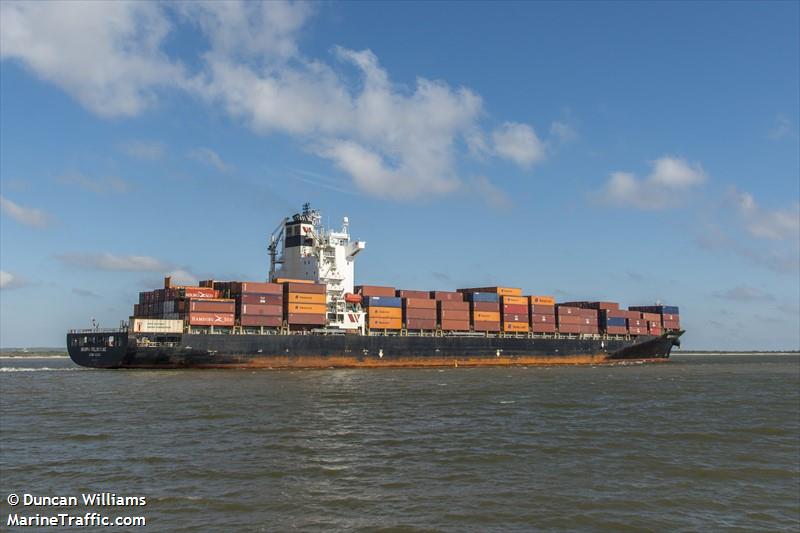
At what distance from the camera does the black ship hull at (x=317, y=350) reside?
55.8 meters

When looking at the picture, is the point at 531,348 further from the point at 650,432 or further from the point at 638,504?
the point at 638,504

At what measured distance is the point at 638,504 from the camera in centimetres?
1454

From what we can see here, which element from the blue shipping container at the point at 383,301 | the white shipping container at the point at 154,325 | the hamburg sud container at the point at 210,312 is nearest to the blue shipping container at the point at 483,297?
the blue shipping container at the point at 383,301

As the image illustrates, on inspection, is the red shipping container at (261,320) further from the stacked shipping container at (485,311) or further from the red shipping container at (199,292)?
the stacked shipping container at (485,311)

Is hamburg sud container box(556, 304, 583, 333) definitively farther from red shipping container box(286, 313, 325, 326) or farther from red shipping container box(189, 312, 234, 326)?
red shipping container box(189, 312, 234, 326)

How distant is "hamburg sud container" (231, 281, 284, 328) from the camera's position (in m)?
59.2

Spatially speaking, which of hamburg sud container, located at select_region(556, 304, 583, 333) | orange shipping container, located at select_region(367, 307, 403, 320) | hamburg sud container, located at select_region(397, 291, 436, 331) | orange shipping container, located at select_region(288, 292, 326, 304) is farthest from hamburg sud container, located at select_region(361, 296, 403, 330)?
hamburg sud container, located at select_region(556, 304, 583, 333)

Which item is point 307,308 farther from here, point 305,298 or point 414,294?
point 414,294

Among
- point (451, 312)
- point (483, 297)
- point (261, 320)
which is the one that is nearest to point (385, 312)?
point (451, 312)

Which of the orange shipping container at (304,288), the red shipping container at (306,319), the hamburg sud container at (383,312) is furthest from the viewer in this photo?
the hamburg sud container at (383,312)

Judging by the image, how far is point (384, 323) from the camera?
6981 centimetres

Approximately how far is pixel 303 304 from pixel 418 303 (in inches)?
619

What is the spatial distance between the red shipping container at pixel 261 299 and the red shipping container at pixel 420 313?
16865 mm

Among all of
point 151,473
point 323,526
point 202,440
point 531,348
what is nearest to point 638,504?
point 323,526
